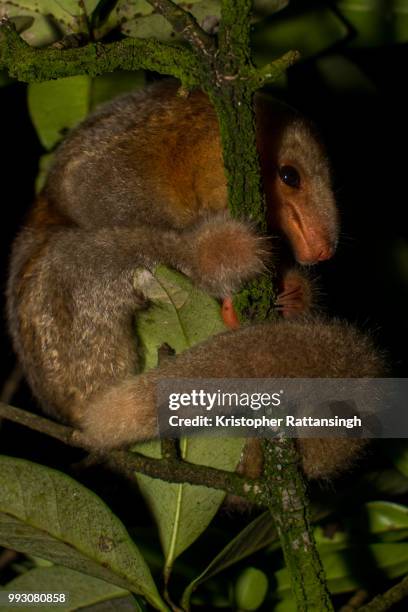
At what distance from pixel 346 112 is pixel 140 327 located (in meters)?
1.26

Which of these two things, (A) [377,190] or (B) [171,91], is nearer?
(B) [171,91]

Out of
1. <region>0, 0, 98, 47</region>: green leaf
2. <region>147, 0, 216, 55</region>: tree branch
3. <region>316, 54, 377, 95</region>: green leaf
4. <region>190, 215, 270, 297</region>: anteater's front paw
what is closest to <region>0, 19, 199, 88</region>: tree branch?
<region>147, 0, 216, 55</region>: tree branch

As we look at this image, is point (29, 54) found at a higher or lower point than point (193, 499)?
higher

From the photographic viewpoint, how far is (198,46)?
1.45 meters

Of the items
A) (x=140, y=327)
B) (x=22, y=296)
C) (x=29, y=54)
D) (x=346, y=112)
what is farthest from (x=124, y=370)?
(x=346, y=112)

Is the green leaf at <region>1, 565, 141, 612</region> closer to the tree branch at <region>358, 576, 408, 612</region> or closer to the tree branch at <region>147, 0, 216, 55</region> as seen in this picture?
the tree branch at <region>358, 576, 408, 612</region>

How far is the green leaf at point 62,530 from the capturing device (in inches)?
68.2

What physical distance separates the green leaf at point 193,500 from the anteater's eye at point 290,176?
73 centimetres

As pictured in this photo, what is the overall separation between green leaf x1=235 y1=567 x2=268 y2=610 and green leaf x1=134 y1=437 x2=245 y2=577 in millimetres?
345

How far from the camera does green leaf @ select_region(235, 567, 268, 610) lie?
2.13 meters

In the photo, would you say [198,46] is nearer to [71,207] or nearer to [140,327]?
[140,327]

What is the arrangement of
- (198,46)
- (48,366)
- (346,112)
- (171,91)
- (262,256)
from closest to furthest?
(198,46)
(262,256)
(48,366)
(171,91)
(346,112)

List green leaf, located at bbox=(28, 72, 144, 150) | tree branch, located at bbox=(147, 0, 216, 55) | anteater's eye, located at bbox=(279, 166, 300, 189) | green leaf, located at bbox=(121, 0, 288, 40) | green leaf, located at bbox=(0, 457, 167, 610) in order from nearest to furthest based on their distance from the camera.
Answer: tree branch, located at bbox=(147, 0, 216, 55) → green leaf, located at bbox=(0, 457, 167, 610) → anteater's eye, located at bbox=(279, 166, 300, 189) → green leaf, located at bbox=(121, 0, 288, 40) → green leaf, located at bbox=(28, 72, 144, 150)

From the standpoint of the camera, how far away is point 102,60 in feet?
5.06
